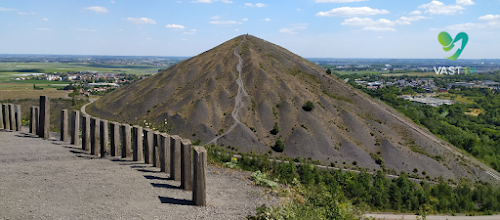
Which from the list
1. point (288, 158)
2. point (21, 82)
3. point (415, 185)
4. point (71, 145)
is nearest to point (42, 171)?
point (71, 145)

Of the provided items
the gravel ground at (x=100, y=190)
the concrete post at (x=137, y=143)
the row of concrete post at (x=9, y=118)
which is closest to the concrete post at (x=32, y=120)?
the row of concrete post at (x=9, y=118)

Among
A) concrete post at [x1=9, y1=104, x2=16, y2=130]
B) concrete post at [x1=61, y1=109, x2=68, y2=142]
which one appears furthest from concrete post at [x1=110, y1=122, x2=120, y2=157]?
concrete post at [x1=9, y1=104, x2=16, y2=130]

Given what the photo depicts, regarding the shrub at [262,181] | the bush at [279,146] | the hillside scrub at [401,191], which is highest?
the shrub at [262,181]

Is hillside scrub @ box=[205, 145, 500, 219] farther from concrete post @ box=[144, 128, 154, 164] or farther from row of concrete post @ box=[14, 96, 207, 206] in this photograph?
concrete post @ box=[144, 128, 154, 164]

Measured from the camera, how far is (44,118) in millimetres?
12359

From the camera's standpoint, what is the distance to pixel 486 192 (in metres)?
42.5

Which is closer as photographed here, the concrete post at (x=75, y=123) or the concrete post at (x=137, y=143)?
the concrete post at (x=137, y=143)

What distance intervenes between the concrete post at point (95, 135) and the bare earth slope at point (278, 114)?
3675 cm

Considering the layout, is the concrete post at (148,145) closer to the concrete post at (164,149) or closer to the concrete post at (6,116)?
the concrete post at (164,149)

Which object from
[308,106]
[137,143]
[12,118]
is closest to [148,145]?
[137,143]

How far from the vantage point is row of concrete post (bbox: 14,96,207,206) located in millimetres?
7535

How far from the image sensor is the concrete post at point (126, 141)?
33.7 ft

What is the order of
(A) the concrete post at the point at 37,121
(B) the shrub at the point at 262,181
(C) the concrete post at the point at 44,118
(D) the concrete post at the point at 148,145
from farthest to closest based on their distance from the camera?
1. (A) the concrete post at the point at 37,121
2. (C) the concrete post at the point at 44,118
3. (D) the concrete post at the point at 148,145
4. (B) the shrub at the point at 262,181

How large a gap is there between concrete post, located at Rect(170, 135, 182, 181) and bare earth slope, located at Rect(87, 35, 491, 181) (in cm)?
3837
